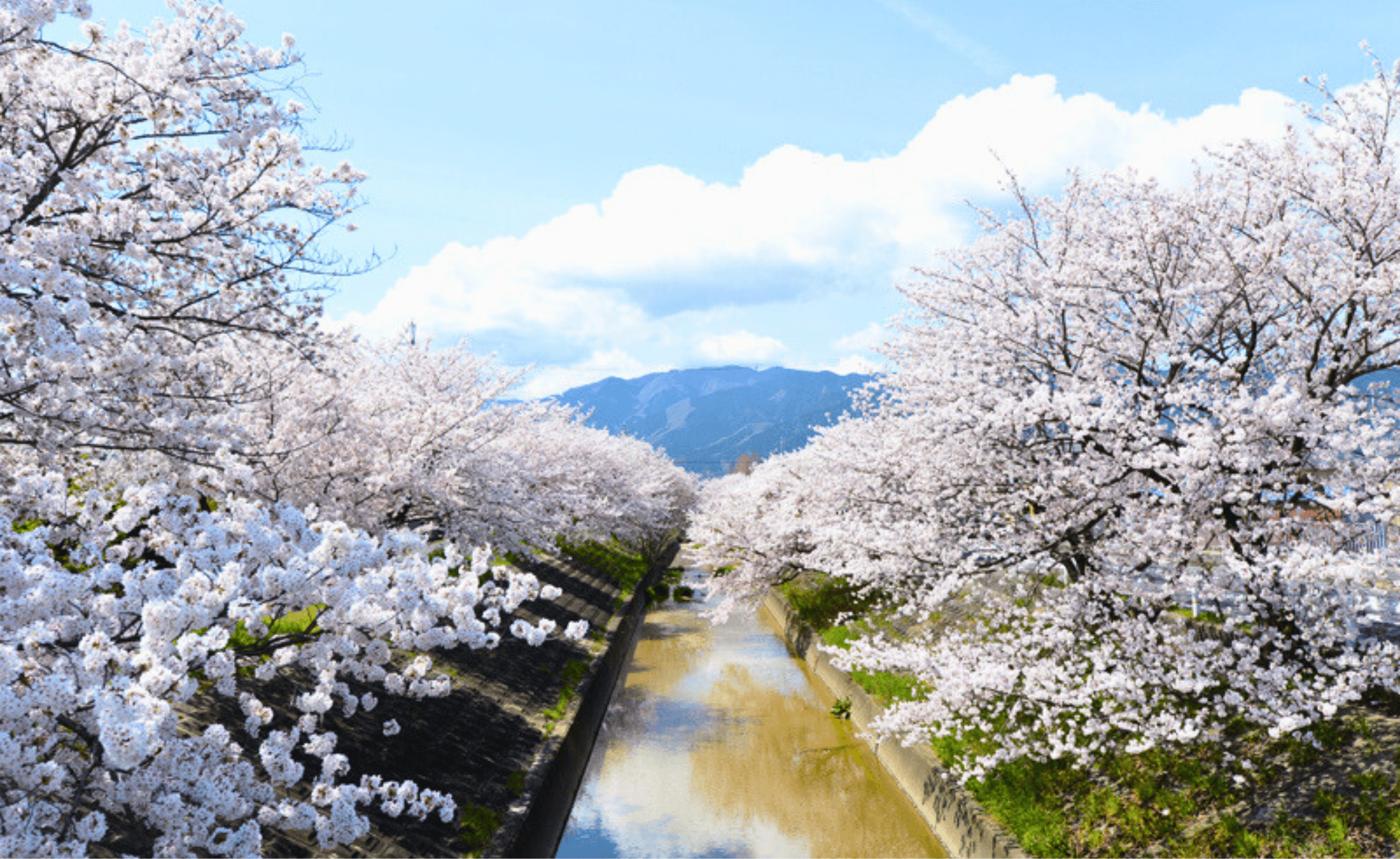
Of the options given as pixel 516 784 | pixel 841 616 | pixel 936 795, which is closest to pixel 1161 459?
pixel 936 795

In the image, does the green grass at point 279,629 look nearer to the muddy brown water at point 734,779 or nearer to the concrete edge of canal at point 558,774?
the concrete edge of canal at point 558,774

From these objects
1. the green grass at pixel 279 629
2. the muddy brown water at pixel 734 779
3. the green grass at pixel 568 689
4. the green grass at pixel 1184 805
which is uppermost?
the green grass at pixel 279 629

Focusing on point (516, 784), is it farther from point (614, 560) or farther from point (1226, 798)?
point (614, 560)

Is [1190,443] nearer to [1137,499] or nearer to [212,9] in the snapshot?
[1137,499]

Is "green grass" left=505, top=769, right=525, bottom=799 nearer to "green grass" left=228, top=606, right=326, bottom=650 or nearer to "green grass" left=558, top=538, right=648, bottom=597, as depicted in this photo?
"green grass" left=228, top=606, right=326, bottom=650

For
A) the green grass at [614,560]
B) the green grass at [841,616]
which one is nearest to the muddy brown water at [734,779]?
the green grass at [841,616]

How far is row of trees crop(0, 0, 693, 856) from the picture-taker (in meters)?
4.32

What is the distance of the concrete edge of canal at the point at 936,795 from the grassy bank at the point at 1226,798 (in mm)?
205

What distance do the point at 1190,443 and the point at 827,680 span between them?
44.3 ft

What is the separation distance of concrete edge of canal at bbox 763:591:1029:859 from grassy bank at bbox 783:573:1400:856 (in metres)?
0.20

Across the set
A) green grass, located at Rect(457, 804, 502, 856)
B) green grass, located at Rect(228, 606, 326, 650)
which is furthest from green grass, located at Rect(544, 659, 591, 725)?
green grass, located at Rect(228, 606, 326, 650)

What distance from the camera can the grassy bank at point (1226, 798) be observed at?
8.27 metres

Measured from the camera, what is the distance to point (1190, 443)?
8.55 meters

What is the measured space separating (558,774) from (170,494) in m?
8.50
